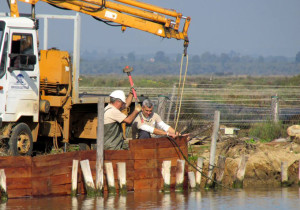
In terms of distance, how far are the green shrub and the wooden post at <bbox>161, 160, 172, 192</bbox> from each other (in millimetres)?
7640

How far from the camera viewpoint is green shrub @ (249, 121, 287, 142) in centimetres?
2262

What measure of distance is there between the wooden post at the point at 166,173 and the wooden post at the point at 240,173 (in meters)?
1.71

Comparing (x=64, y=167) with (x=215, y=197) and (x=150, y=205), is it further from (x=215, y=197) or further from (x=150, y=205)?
(x=215, y=197)

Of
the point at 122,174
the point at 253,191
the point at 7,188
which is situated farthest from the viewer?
the point at 253,191

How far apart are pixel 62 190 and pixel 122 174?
1242mm

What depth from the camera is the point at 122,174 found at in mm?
14523

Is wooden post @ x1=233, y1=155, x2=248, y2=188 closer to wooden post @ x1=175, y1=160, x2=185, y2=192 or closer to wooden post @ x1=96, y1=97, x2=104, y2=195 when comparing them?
wooden post @ x1=175, y1=160, x2=185, y2=192

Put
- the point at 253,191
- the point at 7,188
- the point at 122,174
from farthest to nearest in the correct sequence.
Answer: the point at 253,191 → the point at 122,174 → the point at 7,188

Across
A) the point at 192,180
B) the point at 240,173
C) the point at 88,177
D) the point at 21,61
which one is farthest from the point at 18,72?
the point at 240,173

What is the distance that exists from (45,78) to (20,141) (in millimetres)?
1848

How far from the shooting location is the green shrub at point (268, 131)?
22.6 metres

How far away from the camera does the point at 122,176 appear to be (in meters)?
14.5

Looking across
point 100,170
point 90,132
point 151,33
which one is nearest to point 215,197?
point 100,170

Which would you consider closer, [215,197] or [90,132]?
[215,197]
